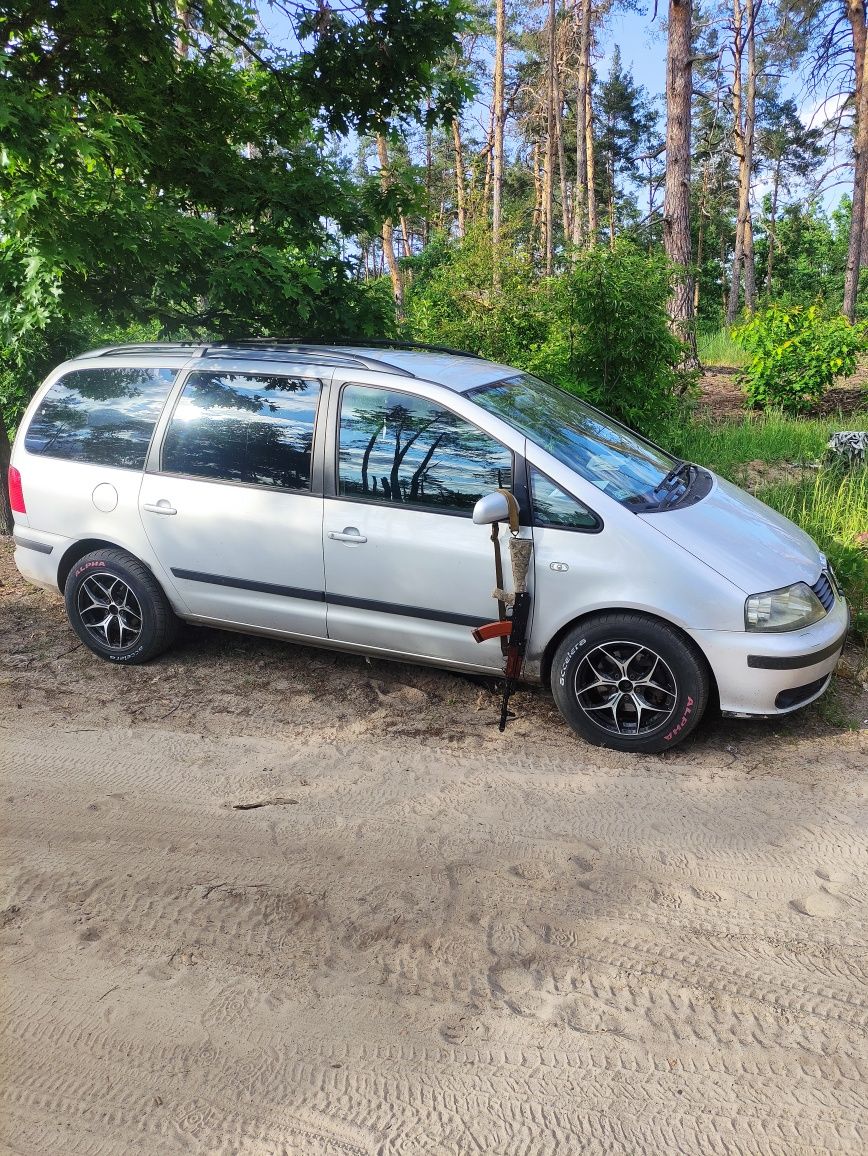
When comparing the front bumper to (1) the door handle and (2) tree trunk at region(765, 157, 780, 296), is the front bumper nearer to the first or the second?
(1) the door handle

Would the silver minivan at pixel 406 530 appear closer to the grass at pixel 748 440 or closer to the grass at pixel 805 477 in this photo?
the grass at pixel 805 477

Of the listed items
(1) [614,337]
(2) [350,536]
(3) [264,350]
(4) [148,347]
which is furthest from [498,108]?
(2) [350,536]

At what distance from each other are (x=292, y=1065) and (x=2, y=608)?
16.3ft

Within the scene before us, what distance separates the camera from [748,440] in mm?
9812

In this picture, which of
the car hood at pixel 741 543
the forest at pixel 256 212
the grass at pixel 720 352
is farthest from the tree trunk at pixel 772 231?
the car hood at pixel 741 543

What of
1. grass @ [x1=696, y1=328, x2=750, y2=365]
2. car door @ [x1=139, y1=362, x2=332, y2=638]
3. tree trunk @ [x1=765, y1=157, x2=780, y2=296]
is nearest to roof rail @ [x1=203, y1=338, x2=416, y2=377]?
car door @ [x1=139, y1=362, x2=332, y2=638]

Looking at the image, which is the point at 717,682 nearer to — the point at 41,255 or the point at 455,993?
the point at 455,993

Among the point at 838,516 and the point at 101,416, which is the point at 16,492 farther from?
the point at 838,516

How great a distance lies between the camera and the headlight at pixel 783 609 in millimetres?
4082

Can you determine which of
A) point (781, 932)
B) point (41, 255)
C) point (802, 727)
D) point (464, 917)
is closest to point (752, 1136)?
point (781, 932)

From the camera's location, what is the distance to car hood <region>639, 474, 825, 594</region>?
4148 millimetres

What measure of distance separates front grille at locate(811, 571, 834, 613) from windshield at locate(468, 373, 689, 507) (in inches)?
33.6

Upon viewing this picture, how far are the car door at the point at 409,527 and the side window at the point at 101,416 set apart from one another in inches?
48.7

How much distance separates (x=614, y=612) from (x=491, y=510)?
770 mm
